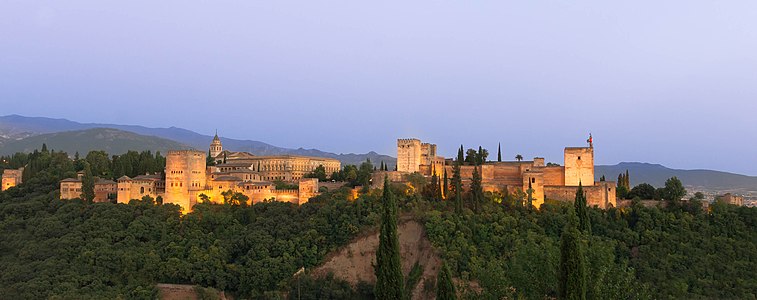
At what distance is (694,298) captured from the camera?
120 ft

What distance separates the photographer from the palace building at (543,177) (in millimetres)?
50781

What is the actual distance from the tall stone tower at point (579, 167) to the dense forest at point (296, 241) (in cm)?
360

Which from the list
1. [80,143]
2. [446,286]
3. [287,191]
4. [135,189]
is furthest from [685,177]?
[80,143]

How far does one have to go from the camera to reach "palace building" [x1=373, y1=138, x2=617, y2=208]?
1999 inches

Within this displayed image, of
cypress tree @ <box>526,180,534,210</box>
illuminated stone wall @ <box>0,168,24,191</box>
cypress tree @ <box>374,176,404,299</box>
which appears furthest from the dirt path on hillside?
illuminated stone wall @ <box>0,168,24,191</box>

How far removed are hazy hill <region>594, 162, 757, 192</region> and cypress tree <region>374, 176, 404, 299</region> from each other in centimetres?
9864

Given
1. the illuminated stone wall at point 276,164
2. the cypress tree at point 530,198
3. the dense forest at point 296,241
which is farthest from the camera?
the illuminated stone wall at point 276,164

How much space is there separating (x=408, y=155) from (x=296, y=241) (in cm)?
1727

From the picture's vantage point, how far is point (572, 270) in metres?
18.8

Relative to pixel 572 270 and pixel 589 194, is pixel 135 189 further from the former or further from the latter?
pixel 572 270

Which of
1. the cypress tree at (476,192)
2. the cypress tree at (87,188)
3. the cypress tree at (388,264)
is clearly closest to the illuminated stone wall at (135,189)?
the cypress tree at (87,188)

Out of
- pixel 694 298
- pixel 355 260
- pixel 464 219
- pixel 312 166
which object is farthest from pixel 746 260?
pixel 312 166

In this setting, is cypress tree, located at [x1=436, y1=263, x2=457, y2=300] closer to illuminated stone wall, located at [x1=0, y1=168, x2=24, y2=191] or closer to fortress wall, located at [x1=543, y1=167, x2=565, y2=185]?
fortress wall, located at [x1=543, y1=167, x2=565, y2=185]

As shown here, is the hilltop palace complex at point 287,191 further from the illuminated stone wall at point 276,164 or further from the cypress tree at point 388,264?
the cypress tree at point 388,264
